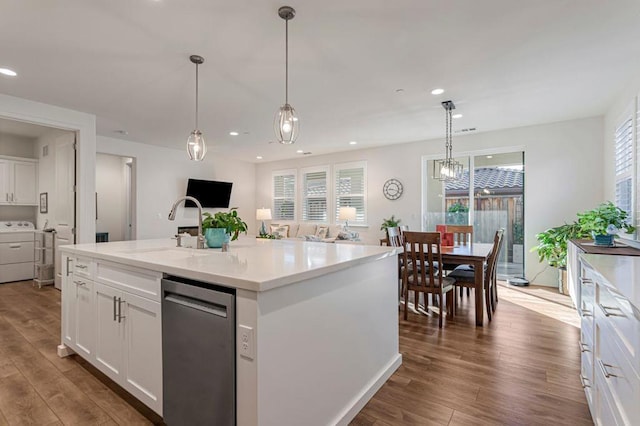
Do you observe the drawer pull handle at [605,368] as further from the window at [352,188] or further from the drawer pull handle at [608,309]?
the window at [352,188]

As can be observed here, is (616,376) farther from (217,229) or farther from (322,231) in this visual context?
(322,231)

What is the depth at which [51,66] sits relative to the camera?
3.06 metres

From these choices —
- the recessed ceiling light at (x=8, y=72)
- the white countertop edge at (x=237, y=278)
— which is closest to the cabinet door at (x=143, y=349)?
the white countertop edge at (x=237, y=278)

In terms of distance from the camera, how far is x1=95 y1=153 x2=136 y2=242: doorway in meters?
7.49

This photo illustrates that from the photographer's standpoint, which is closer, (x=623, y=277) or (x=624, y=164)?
(x=623, y=277)

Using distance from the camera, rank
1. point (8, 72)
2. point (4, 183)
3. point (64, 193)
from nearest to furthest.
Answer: point (8, 72), point (64, 193), point (4, 183)

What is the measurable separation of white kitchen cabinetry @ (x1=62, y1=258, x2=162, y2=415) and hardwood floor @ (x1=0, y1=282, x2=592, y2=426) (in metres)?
0.19

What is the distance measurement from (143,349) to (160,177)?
600 cm

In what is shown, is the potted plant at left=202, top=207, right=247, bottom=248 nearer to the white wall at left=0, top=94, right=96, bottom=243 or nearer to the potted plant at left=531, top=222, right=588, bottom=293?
the white wall at left=0, top=94, right=96, bottom=243

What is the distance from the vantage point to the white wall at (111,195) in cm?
750

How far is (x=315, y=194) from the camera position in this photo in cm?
805

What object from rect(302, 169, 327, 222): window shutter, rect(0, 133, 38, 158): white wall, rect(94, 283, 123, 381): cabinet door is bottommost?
rect(94, 283, 123, 381): cabinet door

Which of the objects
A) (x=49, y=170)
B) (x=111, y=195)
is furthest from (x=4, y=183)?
(x=111, y=195)

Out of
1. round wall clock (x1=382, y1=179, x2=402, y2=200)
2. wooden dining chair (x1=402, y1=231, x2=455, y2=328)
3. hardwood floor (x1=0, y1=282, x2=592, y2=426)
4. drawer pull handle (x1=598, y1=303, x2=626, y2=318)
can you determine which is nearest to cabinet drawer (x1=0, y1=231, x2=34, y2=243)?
hardwood floor (x1=0, y1=282, x2=592, y2=426)
